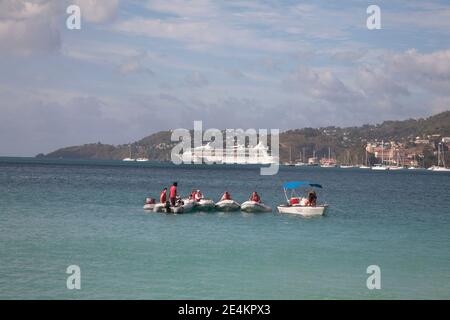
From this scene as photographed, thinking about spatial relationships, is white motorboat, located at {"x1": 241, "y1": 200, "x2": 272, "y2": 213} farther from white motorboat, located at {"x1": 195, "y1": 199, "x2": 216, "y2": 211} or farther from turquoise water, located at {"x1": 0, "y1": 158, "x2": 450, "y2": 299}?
white motorboat, located at {"x1": 195, "y1": 199, "x2": 216, "y2": 211}

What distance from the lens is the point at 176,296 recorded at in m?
18.3

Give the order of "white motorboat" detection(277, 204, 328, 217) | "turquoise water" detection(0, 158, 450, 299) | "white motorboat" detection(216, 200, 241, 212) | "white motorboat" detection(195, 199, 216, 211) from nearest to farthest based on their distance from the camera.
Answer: "turquoise water" detection(0, 158, 450, 299) → "white motorboat" detection(277, 204, 328, 217) → "white motorboat" detection(195, 199, 216, 211) → "white motorboat" detection(216, 200, 241, 212)

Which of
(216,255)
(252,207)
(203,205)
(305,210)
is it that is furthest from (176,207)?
(216,255)

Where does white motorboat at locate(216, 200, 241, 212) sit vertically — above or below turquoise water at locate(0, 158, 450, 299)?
above

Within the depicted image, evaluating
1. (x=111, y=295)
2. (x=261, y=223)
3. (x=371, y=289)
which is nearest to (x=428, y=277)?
(x=371, y=289)

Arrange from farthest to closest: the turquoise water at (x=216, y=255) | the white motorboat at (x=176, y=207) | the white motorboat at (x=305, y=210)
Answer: the white motorboat at (x=305, y=210)
the white motorboat at (x=176, y=207)
the turquoise water at (x=216, y=255)

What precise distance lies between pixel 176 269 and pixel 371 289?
6602 mm

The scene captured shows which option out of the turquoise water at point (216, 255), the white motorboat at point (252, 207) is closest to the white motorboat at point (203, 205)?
the turquoise water at point (216, 255)

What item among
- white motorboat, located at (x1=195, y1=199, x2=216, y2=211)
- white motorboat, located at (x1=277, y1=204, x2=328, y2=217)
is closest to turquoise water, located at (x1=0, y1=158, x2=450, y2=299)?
white motorboat, located at (x1=277, y1=204, x2=328, y2=217)

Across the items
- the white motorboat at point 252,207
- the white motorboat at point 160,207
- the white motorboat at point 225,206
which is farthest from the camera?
the white motorboat at point 225,206

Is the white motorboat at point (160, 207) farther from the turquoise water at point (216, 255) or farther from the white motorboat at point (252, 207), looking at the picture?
the white motorboat at point (252, 207)

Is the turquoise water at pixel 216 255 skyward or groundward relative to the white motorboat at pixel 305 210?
groundward

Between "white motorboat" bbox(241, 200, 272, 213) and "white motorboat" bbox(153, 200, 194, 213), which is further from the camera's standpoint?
"white motorboat" bbox(241, 200, 272, 213)

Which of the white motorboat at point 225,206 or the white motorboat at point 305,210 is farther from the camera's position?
the white motorboat at point 225,206
